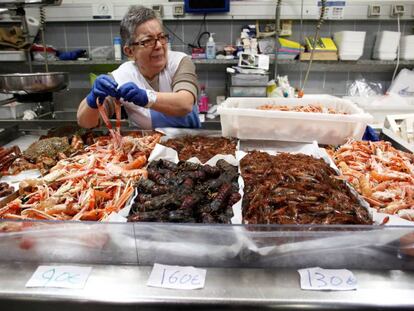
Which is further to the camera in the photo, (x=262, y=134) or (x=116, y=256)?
(x=262, y=134)

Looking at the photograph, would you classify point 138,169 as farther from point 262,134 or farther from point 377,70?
point 377,70

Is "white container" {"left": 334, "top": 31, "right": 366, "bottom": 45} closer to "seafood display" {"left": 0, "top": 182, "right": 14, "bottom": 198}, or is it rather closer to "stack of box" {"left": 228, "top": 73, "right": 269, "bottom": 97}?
"stack of box" {"left": 228, "top": 73, "right": 269, "bottom": 97}

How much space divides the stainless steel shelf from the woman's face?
6.96ft

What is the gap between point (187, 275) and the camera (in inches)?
47.6

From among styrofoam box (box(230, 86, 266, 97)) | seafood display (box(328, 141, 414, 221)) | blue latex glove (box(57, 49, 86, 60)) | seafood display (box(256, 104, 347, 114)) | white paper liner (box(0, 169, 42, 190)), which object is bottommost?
white paper liner (box(0, 169, 42, 190))

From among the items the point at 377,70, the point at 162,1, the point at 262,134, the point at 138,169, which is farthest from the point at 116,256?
the point at 377,70

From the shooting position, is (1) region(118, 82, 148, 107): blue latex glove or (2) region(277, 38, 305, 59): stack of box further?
(2) region(277, 38, 305, 59): stack of box

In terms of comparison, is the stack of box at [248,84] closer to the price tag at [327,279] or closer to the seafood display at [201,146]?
the seafood display at [201,146]

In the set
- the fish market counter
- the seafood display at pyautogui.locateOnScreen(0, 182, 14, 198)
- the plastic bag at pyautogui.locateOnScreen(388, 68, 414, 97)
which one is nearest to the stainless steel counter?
the fish market counter

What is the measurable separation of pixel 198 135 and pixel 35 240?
1552 millimetres

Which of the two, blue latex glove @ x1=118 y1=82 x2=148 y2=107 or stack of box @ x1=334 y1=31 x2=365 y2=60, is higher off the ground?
stack of box @ x1=334 y1=31 x2=365 y2=60

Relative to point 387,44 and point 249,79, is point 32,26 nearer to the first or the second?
point 249,79

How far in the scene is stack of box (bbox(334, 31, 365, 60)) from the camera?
4590 mm

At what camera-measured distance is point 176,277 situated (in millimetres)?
1198
